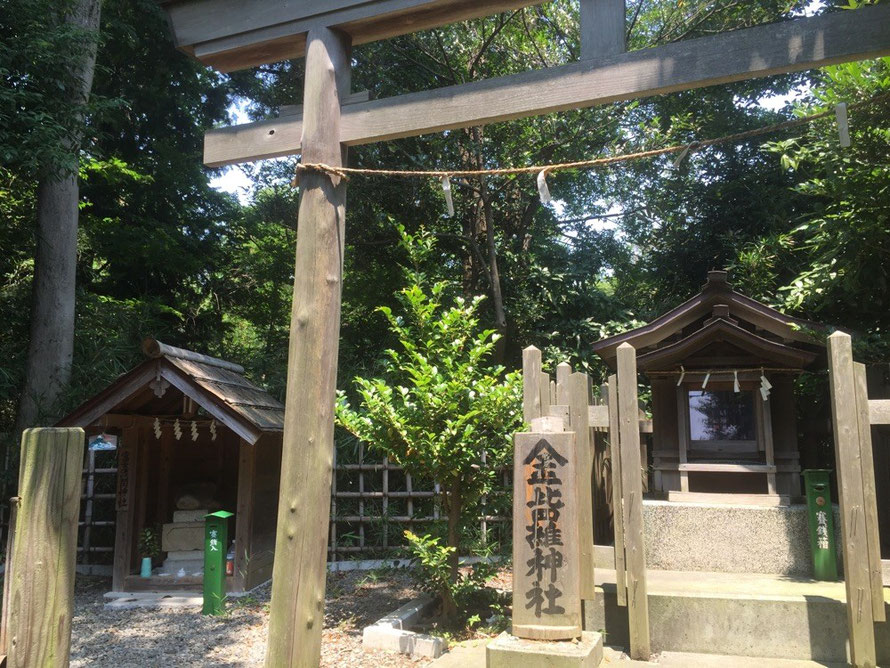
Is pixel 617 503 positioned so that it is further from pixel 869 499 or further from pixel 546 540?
pixel 869 499

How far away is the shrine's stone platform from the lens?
21.3 ft

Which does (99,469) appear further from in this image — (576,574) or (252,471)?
(576,574)

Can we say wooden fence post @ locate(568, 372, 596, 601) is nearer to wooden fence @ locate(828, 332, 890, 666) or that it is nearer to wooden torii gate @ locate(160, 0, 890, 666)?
wooden fence @ locate(828, 332, 890, 666)

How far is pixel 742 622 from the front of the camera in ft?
16.8

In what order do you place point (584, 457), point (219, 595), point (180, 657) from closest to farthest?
point (584, 457) < point (180, 657) < point (219, 595)

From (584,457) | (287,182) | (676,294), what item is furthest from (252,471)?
(287,182)

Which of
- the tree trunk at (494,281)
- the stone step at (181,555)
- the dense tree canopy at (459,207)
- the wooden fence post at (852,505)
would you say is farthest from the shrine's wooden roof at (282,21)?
the tree trunk at (494,281)

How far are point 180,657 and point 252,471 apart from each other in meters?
2.48

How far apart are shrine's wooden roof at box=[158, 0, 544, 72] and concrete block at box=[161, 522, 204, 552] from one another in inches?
228

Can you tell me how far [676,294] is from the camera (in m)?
12.4

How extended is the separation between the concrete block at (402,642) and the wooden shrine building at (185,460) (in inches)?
101

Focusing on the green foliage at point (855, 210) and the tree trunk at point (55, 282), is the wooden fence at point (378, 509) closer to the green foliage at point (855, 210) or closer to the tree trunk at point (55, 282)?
the green foliage at point (855, 210)

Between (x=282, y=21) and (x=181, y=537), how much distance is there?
6.42m

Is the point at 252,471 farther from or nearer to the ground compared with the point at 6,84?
nearer to the ground
